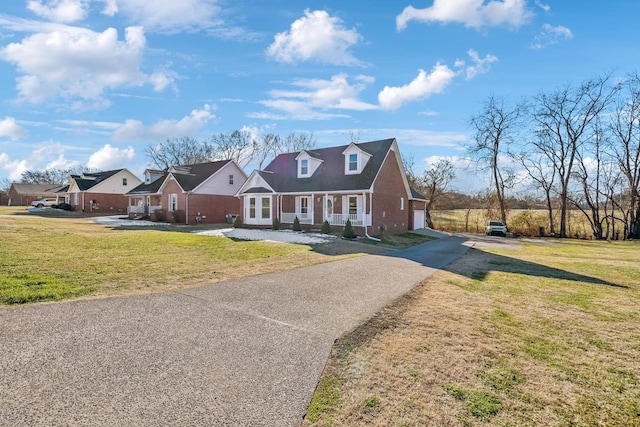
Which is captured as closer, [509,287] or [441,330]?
[441,330]

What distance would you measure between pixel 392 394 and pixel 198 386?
84.4 inches

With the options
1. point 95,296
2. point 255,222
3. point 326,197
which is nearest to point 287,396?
point 95,296

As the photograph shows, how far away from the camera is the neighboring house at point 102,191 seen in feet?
142

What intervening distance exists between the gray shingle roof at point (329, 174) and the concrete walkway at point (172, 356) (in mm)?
15762

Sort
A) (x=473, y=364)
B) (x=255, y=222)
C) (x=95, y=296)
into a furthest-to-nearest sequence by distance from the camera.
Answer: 1. (x=255, y=222)
2. (x=95, y=296)
3. (x=473, y=364)

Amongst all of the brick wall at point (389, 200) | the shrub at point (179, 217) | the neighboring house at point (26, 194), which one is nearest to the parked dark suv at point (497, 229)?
the brick wall at point (389, 200)

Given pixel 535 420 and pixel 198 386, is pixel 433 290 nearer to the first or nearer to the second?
pixel 535 420

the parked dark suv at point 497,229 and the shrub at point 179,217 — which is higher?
the shrub at point 179,217

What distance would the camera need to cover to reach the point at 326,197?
23.1 metres

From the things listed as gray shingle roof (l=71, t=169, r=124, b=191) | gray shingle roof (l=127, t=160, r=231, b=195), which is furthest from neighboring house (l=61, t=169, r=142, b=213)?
gray shingle roof (l=127, t=160, r=231, b=195)

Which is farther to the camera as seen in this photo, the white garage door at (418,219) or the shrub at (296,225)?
the white garage door at (418,219)

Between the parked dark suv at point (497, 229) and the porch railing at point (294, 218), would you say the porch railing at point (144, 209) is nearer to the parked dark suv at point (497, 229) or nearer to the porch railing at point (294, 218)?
the porch railing at point (294, 218)

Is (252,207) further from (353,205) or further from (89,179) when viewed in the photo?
(89,179)

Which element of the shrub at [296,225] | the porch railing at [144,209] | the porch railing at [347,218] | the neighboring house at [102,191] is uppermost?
the neighboring house at [102,191]
